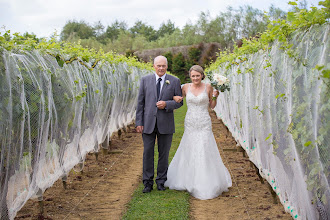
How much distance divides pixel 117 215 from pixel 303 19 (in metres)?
2.78

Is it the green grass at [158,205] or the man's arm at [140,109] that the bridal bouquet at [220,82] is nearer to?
the man's arm at [140,109]

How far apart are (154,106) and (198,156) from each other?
0.86 m

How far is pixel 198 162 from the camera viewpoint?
16.1 feet

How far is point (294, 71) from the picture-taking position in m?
3.06

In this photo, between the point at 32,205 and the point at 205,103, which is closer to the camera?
the point at 32,205

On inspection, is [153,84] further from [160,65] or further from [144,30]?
[144,30]

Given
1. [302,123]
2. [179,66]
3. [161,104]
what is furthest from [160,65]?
[179,66]

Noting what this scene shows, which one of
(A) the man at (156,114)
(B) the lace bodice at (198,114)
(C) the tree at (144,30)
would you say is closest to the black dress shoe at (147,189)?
(A) the man at (156,114)

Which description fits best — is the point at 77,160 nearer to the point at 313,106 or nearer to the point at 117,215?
the point at 117,215

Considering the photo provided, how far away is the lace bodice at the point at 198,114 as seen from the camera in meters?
5.06

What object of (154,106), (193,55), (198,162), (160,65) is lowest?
(198,162)

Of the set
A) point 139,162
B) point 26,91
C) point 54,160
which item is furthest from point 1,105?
point 139,162

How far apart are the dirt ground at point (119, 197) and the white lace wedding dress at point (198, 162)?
150 millimetres

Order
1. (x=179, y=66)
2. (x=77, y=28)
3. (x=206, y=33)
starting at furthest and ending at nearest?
(x=77, y=28)
(x=206, y=33)
(x=179, y=66)
